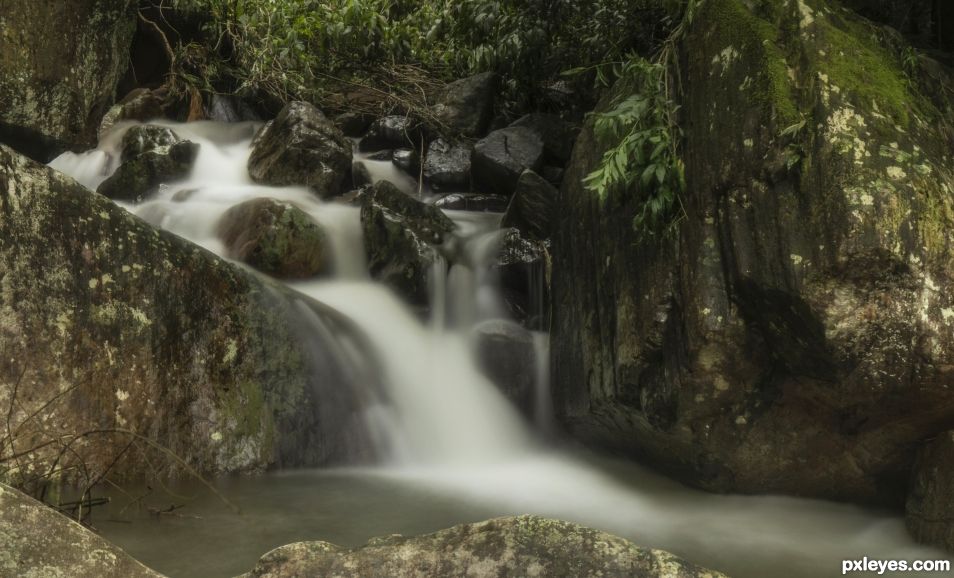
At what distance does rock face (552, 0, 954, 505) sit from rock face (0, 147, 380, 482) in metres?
1.93

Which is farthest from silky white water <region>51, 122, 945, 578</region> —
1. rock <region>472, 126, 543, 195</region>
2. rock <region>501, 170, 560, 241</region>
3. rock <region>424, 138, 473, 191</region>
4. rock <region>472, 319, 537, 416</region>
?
rock <region>424, 138, 473, 191</region>

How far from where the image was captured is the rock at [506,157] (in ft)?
27.2

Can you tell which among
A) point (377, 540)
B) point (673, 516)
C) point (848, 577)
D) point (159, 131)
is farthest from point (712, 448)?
point (159, 131)

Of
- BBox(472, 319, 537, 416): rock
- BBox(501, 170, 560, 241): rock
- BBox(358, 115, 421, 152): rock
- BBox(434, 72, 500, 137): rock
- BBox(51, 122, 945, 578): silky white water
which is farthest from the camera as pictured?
BBox(358, 115, 421, 152): rock

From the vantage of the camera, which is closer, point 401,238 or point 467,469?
point 467,469

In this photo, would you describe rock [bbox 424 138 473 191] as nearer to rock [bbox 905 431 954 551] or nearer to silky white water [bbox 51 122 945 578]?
silky white water [bbox 51 122 945 578]

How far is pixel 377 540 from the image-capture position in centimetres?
214

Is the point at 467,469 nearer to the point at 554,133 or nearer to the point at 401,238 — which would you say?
the point at 401,238

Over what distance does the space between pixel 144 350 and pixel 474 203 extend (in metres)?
4.68

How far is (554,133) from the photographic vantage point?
8.60 meters

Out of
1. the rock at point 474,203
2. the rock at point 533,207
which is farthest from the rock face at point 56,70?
the rock at point 474,203

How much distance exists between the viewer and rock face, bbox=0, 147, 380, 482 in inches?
154

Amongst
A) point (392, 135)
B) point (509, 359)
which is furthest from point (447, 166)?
point (509, 359)

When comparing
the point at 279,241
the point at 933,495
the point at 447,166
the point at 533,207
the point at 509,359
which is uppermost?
the point at 447,166
